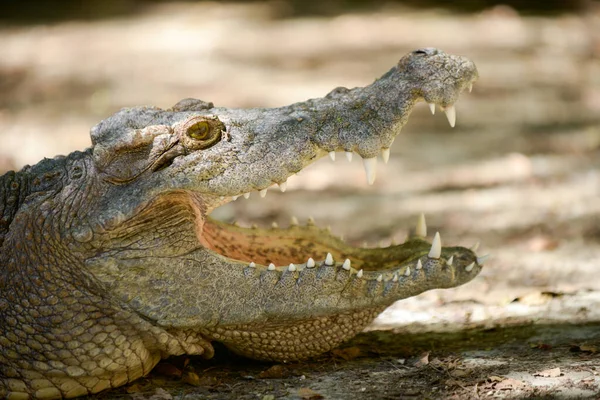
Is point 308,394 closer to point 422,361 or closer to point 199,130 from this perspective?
point 422,361

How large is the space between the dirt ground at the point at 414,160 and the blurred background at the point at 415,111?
3 cm

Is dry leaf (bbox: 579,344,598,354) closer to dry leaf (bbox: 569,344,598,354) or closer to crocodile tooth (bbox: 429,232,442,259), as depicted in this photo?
dry leaf (bbox: 569,344,598,354)

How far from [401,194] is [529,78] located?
4.82 m

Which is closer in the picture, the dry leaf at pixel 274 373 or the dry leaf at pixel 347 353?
the dry leaf at pixel 274 373

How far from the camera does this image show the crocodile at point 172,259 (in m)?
3.77

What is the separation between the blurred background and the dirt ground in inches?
1.1

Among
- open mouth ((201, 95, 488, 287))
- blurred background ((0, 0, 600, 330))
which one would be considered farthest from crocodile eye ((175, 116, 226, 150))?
blurred background ((0, 0, 600, 330))

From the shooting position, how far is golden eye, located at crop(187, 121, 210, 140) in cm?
388

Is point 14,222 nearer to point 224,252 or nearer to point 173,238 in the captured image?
point 173,238

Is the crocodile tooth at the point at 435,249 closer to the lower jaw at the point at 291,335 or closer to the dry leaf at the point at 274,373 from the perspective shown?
the lower jaw at the point at 291,335

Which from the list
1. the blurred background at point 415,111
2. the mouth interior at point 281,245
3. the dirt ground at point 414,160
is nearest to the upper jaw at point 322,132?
the mouth interior at point 281,245

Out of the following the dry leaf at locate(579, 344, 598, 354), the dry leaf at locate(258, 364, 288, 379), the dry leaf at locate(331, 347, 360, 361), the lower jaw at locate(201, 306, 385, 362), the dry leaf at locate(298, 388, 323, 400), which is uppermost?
the lower jaw at locate(201, 306, 385, 362)

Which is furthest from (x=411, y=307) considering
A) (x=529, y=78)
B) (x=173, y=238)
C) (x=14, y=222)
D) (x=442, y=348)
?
(x=529, y=78)

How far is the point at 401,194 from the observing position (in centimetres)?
755
